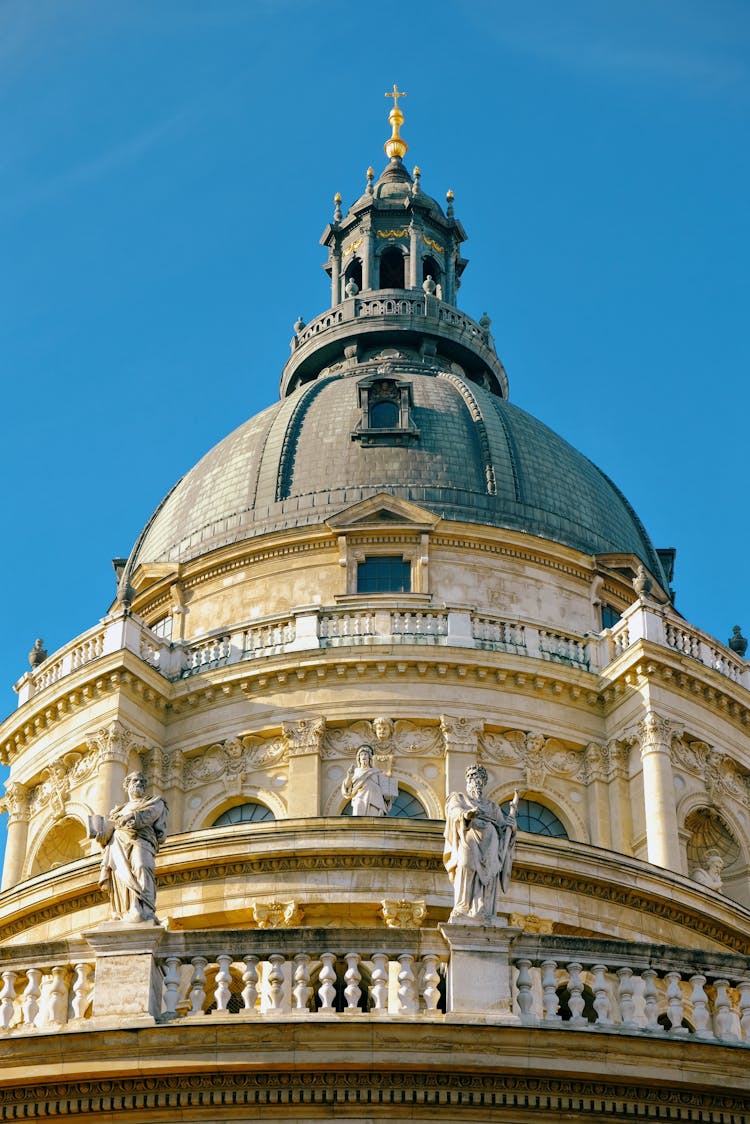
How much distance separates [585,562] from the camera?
4491cm

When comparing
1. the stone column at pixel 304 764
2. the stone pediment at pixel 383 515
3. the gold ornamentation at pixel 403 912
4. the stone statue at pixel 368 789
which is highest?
the stone pediment at pixel 383 515

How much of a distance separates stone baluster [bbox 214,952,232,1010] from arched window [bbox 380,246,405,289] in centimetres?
3892

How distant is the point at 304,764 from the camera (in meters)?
39.2

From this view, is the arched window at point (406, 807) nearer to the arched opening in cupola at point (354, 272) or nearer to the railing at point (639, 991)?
the railing at point (639, 991)

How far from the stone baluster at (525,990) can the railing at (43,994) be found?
3872 millimetres

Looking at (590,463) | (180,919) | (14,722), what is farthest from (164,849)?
(590,463)

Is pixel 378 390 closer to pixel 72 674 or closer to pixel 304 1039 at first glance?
pixel 72 674

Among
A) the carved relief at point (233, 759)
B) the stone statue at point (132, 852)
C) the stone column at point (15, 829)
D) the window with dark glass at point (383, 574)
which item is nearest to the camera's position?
the stone statue at point (132, 852)

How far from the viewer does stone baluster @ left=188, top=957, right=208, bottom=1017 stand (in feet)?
61.8

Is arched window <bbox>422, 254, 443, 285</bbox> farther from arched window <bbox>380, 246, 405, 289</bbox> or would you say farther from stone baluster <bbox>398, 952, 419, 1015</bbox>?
stone baluster <bbox>398, 952, 419, 1015</bbox>

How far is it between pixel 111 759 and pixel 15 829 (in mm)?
3311

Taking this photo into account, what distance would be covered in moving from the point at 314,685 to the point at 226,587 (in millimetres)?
5166

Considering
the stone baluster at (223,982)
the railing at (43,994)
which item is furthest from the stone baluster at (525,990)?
the railing at (43,994)

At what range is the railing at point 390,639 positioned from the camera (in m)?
40.7
